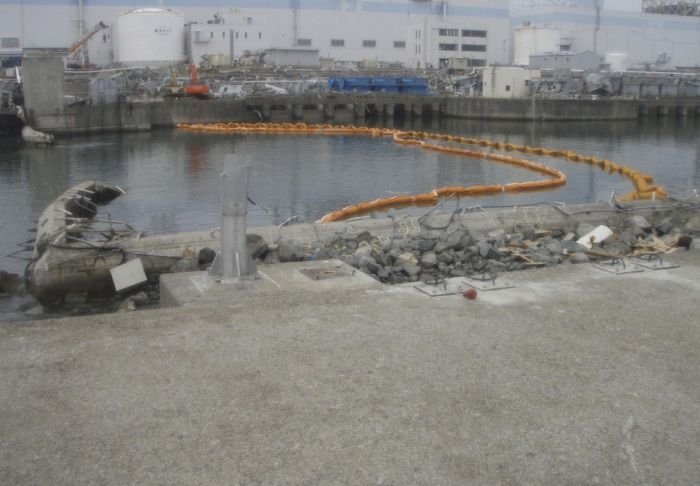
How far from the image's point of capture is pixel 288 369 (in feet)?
14.6

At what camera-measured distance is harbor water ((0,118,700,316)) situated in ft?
52.7

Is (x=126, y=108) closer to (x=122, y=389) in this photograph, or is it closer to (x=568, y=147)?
(x=568, y=147)

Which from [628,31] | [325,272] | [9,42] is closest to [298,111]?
[9,42]

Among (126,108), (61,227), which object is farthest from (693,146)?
(61,227)

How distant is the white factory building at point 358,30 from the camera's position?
5372cm

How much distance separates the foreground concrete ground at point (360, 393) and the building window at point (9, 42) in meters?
54.4

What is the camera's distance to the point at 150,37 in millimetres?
53062

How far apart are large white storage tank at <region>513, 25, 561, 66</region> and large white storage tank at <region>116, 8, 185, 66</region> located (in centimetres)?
2964

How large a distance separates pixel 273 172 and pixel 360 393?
17885 mm

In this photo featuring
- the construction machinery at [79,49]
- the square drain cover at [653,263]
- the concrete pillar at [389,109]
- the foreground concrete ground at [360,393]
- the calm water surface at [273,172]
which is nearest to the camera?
the foreground concrete ground at [360,393]

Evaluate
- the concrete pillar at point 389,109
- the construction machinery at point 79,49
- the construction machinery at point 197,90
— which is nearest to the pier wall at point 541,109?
the concrete pillar at point 389,109

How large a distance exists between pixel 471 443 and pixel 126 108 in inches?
1359

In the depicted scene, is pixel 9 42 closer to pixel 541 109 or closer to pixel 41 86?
pixel 41 86

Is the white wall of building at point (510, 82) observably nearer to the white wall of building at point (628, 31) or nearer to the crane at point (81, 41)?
the white wall of building at point (628, 31)
